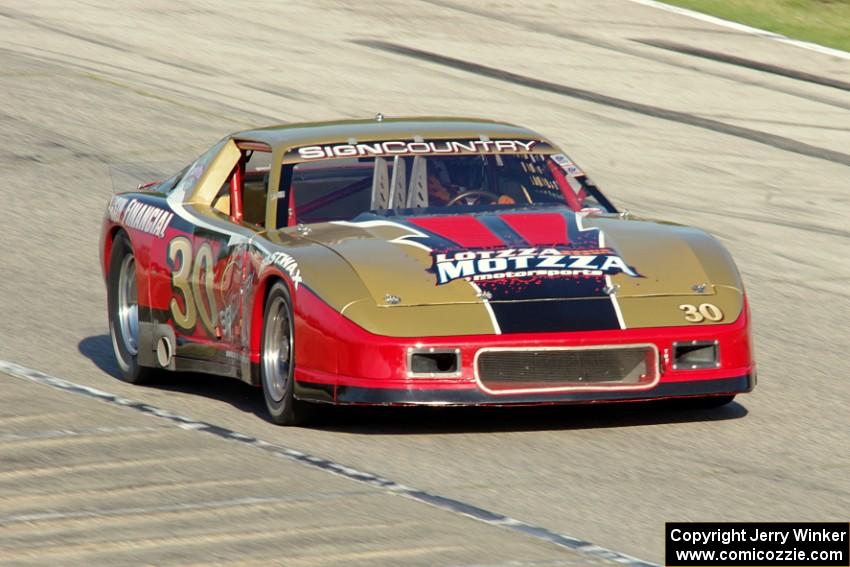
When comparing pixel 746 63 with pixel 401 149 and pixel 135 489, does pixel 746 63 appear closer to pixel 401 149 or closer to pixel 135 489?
pixel 401 149

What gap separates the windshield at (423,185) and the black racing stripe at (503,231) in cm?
35

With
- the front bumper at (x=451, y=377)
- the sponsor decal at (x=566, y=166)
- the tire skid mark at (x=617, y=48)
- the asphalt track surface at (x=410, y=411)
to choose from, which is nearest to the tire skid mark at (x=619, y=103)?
the asphalt track surface at (x=410, y=411)

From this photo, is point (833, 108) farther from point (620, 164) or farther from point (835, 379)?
point (835, 379)

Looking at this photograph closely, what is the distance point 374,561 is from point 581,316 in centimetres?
216

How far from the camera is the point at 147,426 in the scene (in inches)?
300

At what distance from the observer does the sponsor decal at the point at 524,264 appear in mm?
7398

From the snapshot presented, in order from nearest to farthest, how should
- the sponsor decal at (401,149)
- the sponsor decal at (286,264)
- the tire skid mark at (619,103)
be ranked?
the sponsor decal at (286,264) → the sponsor decal at (401,149) → the tire skid mark at (619,103)

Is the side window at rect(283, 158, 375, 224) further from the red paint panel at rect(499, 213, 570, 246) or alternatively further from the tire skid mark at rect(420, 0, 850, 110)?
the tire skid mark at rect(420, 0, 850, 110)

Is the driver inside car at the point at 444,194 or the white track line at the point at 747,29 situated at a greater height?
the white track line at the point at 747,29

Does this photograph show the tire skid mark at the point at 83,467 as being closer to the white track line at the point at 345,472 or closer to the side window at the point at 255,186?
the white track line at the point at 345,472

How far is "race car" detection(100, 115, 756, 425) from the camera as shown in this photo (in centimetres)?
725

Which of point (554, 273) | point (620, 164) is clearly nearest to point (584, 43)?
point (620, 164)

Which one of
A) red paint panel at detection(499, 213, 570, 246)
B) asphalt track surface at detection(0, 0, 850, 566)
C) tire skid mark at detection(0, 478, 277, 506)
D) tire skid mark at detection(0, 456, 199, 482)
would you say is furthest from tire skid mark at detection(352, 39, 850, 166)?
tire skid mark at detection(0, 478, 277, 506)

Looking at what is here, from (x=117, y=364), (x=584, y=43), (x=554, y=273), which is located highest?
(x=584, y=43)
